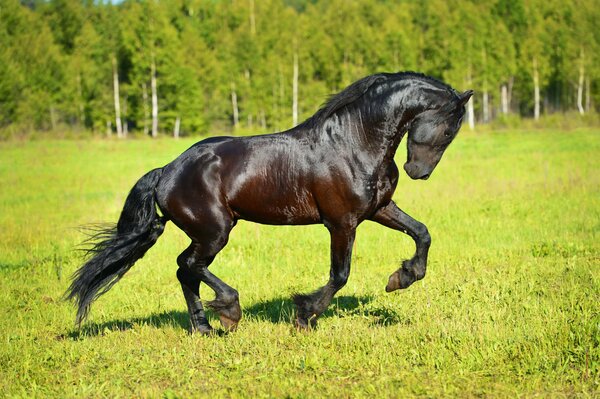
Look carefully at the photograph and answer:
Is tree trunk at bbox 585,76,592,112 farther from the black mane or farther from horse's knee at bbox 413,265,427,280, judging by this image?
horse's knee at bbox 413,265,427,280

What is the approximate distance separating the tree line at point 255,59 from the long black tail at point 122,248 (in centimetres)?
4580

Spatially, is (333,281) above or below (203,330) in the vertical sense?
above

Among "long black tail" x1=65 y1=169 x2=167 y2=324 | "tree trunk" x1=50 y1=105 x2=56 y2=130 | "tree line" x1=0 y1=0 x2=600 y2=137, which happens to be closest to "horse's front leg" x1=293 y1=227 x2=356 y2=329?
"long black tail" x1=65 y1=169 x2=167 y2=324

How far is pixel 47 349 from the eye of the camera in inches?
264

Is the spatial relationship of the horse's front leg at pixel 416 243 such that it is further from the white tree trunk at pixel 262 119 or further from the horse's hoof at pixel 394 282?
the white tree trunk at pixel 262 119

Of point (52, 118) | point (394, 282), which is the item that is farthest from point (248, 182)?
point (52, 118)

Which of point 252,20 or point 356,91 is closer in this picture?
point 356,91

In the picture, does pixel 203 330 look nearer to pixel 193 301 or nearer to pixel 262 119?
pixel 193 301

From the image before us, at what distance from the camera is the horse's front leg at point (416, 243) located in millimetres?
6637

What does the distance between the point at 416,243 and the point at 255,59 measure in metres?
62.6

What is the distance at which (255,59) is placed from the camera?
67500 millimetres

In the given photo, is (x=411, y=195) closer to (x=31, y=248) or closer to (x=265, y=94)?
(x=31, y=248)

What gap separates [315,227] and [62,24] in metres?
70.0

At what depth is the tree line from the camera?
5891cm
